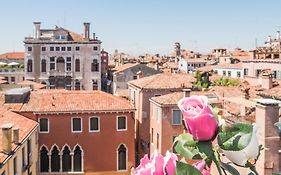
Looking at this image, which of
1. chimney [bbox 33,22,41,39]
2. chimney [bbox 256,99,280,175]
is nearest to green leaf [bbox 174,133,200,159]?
chimney [bbox 256,99,280,175]

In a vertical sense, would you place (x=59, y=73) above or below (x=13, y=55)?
below

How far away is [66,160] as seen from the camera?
74.1ft

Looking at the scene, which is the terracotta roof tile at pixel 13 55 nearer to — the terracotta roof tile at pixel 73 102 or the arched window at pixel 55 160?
the terracotta roof tile at pixel 73 102

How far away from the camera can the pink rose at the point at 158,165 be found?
1.73 meters

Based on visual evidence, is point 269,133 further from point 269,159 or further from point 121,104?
point 121,104

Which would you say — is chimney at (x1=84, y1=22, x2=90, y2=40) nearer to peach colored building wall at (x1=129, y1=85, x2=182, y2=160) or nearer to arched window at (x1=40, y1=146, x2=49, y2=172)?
peach colored building wall at (x1=129, y1=85, x2=182, y2=160)

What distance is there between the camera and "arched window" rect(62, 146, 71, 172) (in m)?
22.5

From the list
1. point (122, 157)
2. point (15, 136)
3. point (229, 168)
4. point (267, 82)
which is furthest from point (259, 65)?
point (229, 168)

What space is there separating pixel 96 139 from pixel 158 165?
2139 cm

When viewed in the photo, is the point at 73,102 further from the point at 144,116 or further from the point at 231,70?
the point at 231,70

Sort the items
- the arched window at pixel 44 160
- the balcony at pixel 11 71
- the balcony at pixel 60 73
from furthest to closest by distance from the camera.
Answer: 1. the balcony at pixel 11 71
2. the balcony at pixel 60 73
3. the arched window at pixel 44 160

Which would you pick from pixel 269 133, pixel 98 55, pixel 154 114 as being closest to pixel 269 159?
pixel 269 133

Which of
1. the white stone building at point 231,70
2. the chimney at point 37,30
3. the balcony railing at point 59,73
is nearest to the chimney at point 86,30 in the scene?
the balcony railing at point 59,73

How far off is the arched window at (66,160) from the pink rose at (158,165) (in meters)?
21.3
